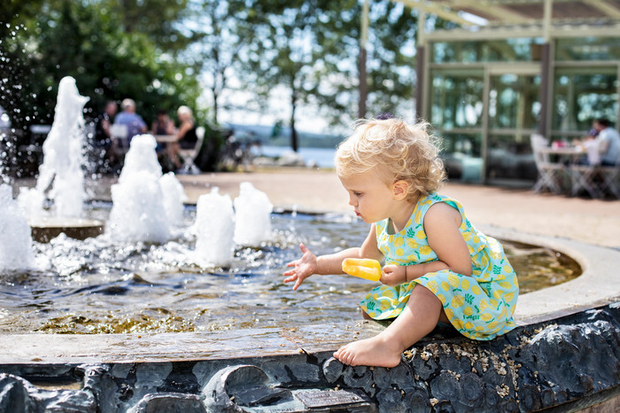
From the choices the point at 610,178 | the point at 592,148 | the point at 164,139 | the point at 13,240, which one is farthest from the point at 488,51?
the point at 13,240

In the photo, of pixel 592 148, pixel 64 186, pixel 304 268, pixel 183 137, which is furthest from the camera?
pixel 183 137

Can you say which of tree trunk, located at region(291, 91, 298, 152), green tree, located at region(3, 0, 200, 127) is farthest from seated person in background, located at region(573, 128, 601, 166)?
tree trunk, located at region(291, 91, 298, 152)

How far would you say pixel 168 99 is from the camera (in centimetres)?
1845

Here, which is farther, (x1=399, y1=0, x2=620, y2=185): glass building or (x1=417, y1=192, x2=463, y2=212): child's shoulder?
(x1=399, y1=0, x2=620, y2=185): glass building

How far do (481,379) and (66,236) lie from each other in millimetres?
3979

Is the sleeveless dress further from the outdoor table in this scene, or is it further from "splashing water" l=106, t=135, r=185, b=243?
the outdoor table

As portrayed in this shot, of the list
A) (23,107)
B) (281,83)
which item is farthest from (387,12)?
(23,107)

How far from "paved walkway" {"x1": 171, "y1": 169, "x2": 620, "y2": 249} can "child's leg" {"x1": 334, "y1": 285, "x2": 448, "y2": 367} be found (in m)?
3.78

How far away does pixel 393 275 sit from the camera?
230 cm

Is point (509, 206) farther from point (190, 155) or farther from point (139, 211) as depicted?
point (190, 155)

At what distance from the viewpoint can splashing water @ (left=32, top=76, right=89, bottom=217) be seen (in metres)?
6.97

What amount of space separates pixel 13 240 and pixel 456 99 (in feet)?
43.9

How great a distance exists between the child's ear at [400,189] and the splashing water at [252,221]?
3092 millimetres

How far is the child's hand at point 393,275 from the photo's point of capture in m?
2.30
